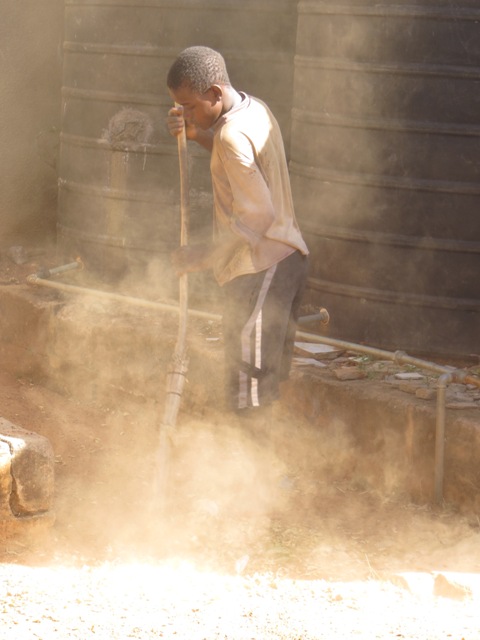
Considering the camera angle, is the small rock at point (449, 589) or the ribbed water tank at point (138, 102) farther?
the ribbed water tank at point (138, 102)

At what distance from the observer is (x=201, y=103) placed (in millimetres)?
3908

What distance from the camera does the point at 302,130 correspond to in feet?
18.5

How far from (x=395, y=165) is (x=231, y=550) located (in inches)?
84.7

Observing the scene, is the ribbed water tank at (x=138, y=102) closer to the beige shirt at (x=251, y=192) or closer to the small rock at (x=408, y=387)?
the small rock at (x=408, y=387)

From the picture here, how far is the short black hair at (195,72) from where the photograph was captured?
3859mm

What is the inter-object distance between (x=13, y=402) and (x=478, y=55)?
10.2ft

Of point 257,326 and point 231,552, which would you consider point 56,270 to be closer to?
point 257,326

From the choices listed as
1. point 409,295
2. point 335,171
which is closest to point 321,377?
point 409,295

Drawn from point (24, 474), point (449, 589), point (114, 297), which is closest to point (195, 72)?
point (24, 474)

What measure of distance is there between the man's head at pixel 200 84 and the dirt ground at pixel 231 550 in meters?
1.61

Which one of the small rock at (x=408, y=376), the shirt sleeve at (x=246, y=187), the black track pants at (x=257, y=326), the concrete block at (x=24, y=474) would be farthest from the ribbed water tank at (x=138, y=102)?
the concrete block at (x=24, y=474)

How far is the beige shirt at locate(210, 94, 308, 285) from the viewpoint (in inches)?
150

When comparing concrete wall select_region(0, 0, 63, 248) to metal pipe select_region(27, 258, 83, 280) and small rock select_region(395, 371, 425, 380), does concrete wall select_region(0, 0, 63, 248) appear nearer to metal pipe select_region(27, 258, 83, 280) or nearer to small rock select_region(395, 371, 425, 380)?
metal pipe select_region(27, 258, 83, 280)

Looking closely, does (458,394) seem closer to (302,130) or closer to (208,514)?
(208,514)
